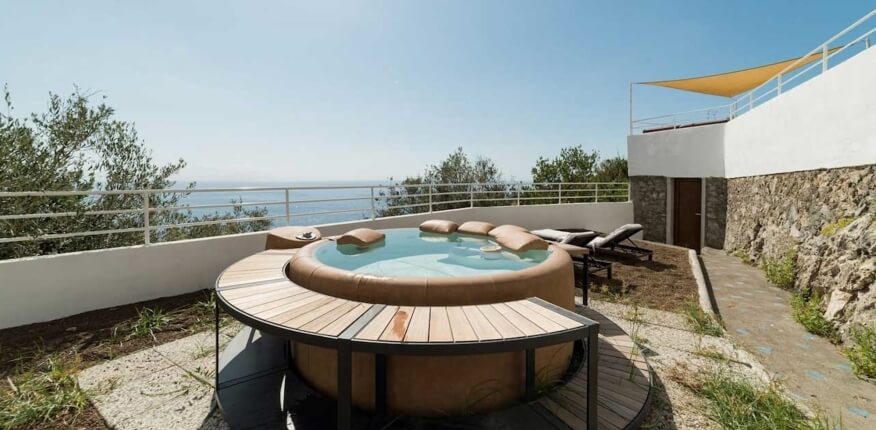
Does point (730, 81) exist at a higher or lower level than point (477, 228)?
higher

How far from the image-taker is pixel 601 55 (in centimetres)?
1055

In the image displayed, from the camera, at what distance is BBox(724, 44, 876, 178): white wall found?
4.35m

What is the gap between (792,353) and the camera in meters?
3.41

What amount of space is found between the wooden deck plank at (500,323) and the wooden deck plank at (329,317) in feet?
2.48

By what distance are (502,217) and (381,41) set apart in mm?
5448

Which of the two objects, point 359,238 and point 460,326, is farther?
point 359,238

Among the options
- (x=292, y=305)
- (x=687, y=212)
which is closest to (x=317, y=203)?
(x=292, y=305)

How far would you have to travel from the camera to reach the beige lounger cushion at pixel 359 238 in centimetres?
390

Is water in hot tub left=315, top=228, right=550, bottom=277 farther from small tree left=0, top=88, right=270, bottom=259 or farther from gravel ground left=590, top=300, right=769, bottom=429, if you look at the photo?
small tree left=0, top=88, right=270, bottom=259

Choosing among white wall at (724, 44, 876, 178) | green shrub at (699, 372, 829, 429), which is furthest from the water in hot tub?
white wall at (724, 44, 876, 178)

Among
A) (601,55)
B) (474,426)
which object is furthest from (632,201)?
(474,426)

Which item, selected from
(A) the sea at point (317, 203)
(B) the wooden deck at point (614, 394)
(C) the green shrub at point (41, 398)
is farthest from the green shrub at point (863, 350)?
(A) the sea at point (317, 203)

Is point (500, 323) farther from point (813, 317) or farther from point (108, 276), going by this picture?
point (108, 276)

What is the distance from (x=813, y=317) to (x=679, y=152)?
7.89 m
